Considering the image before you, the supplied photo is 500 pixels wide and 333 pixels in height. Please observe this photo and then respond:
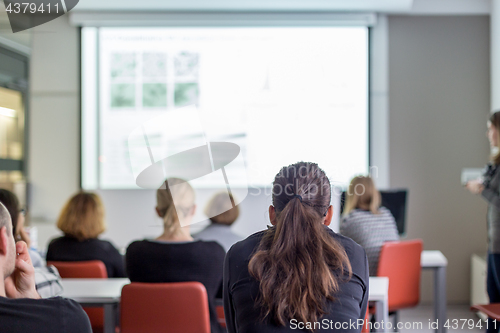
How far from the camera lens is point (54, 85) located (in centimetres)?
409

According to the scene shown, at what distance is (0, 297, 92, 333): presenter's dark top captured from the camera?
0.98 m

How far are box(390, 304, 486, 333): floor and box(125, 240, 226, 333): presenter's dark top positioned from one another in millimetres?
2127

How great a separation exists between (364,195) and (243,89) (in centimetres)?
178

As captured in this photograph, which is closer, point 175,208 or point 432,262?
point 175,208

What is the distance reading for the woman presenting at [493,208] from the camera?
8.08 feet

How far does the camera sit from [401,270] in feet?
8.34

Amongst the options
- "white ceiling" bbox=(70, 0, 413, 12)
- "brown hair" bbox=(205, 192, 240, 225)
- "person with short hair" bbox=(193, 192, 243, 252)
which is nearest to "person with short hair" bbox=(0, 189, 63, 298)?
"person with short hair" bbox=(193, 192, 243, 252)

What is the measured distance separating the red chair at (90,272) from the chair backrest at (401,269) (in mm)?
1543

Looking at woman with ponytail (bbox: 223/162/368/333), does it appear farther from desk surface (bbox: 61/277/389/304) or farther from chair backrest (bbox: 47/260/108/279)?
chair backrest (bbox: 47/260/108/279)


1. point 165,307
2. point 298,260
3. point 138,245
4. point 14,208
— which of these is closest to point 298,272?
point 298,260

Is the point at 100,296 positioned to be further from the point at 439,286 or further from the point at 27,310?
the point at 439,286

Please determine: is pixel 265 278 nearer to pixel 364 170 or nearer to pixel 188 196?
pixel 188 196

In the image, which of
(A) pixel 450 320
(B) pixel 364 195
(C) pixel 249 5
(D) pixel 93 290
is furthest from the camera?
(C) pixel 249 5

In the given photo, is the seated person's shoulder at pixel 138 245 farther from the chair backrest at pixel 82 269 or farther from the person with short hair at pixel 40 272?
the chair backrest at pixel 82 269
